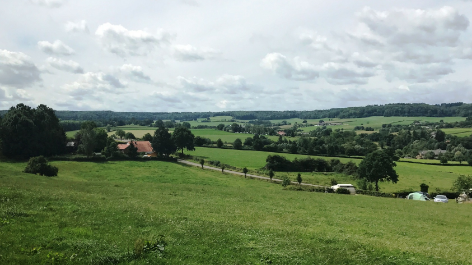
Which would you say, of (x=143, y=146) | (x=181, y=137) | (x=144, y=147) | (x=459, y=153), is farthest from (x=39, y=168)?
(x=459, y=153)

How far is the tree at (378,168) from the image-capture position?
59719 millimetres

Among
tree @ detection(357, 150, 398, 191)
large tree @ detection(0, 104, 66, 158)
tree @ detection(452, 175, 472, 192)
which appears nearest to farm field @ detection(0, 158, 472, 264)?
tree @ detection(452, 175, 472, 192)

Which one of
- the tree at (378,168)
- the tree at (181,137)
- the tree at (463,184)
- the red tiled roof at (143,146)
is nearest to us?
the tree at (463,184)

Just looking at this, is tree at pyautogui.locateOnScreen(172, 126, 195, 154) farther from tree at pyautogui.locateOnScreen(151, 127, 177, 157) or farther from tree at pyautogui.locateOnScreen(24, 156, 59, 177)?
tree at pyautogui.locateOnScreen(24, 156, 59, 177)

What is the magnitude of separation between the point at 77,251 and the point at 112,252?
1.25m

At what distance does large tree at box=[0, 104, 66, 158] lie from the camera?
218 ft

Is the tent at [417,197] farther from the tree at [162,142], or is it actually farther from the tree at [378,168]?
the tree at [162,142]

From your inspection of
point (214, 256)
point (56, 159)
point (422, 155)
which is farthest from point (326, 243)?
point (422, 155)

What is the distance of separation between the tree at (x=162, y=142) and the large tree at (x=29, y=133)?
987 inches

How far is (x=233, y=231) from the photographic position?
15.6 metres

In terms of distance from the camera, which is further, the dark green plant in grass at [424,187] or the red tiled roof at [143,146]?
the red tiled roof at [143,146]

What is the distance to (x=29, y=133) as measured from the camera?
69.1 metres

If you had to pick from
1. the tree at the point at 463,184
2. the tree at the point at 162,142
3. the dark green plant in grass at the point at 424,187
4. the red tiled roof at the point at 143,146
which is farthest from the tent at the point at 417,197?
the red tiled roof at the point at 143,146

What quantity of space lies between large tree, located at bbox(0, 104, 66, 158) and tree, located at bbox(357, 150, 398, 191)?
73.8m
